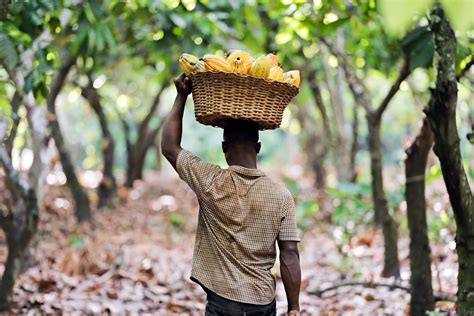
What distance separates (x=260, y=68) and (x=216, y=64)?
7.1 inches

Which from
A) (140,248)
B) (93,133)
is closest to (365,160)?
(93,133)

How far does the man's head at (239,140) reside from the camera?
2680 mm

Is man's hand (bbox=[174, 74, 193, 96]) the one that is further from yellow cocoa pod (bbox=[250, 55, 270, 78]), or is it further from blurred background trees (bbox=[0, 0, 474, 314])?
blurred background trees (bbox=[0, 0, 474, 314])

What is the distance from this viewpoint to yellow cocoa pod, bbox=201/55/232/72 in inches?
99.7

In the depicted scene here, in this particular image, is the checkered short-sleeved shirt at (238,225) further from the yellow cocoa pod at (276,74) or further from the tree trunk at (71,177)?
the tree trunk at (71,177)

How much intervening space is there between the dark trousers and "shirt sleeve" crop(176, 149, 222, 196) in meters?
0.45

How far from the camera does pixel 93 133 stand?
72.4 feet

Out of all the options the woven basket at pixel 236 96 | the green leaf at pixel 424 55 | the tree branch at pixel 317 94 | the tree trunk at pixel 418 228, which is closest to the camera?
the woven basket at pixel 236 96

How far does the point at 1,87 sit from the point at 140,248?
3361 millimetres

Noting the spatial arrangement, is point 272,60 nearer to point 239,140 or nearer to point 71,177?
point 239,140

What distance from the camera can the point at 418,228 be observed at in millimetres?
4059

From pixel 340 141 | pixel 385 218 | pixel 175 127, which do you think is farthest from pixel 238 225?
pixel 340 141

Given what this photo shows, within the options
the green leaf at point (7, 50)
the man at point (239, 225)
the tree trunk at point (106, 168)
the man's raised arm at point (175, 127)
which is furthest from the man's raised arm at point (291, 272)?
the tree trunk at point (106, 168)

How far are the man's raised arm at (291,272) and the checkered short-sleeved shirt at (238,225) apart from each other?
0.05 m
